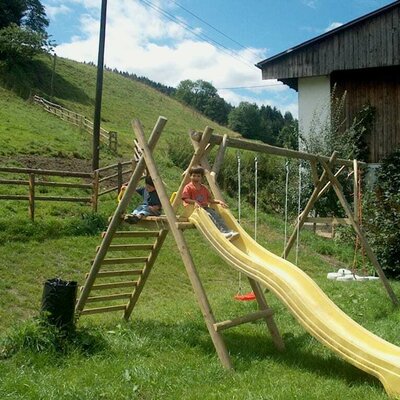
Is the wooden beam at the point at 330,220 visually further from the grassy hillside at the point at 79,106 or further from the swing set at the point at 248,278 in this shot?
the grassy hillside at the point at 79,106

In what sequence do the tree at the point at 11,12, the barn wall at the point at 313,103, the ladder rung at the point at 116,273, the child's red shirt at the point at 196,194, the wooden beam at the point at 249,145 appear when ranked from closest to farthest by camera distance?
the child's red shirt at the point at 196,194 < the wooden beam at the point at 249,145 < the ladder rung at the point at 116,273 < the barn wall at the point at 313,103 < the tree at the point at 11,12

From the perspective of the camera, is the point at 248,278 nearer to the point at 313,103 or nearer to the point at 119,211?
the point at 119,211

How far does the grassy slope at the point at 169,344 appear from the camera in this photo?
198 inches

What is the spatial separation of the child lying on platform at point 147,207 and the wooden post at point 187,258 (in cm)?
64


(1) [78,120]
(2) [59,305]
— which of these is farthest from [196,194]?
(1) [78,120]

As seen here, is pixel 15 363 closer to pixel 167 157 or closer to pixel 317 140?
pixel 317 140

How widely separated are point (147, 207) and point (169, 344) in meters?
1.84

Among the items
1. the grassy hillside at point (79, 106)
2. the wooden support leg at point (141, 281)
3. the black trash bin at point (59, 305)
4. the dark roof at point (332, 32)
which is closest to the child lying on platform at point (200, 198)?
the wooden support leg at point (141, 281)

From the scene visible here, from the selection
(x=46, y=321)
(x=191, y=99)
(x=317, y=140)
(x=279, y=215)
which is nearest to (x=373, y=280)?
(x=46, y=321)

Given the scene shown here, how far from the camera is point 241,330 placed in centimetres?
752

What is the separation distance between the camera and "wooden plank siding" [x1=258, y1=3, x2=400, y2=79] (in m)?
18.9

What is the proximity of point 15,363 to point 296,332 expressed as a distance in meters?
3.65

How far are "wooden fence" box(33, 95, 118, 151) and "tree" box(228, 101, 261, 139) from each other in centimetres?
3855

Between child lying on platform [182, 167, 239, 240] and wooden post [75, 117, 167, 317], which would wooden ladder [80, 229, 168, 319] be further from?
child lying on platform [182, 167, 239, 240]
